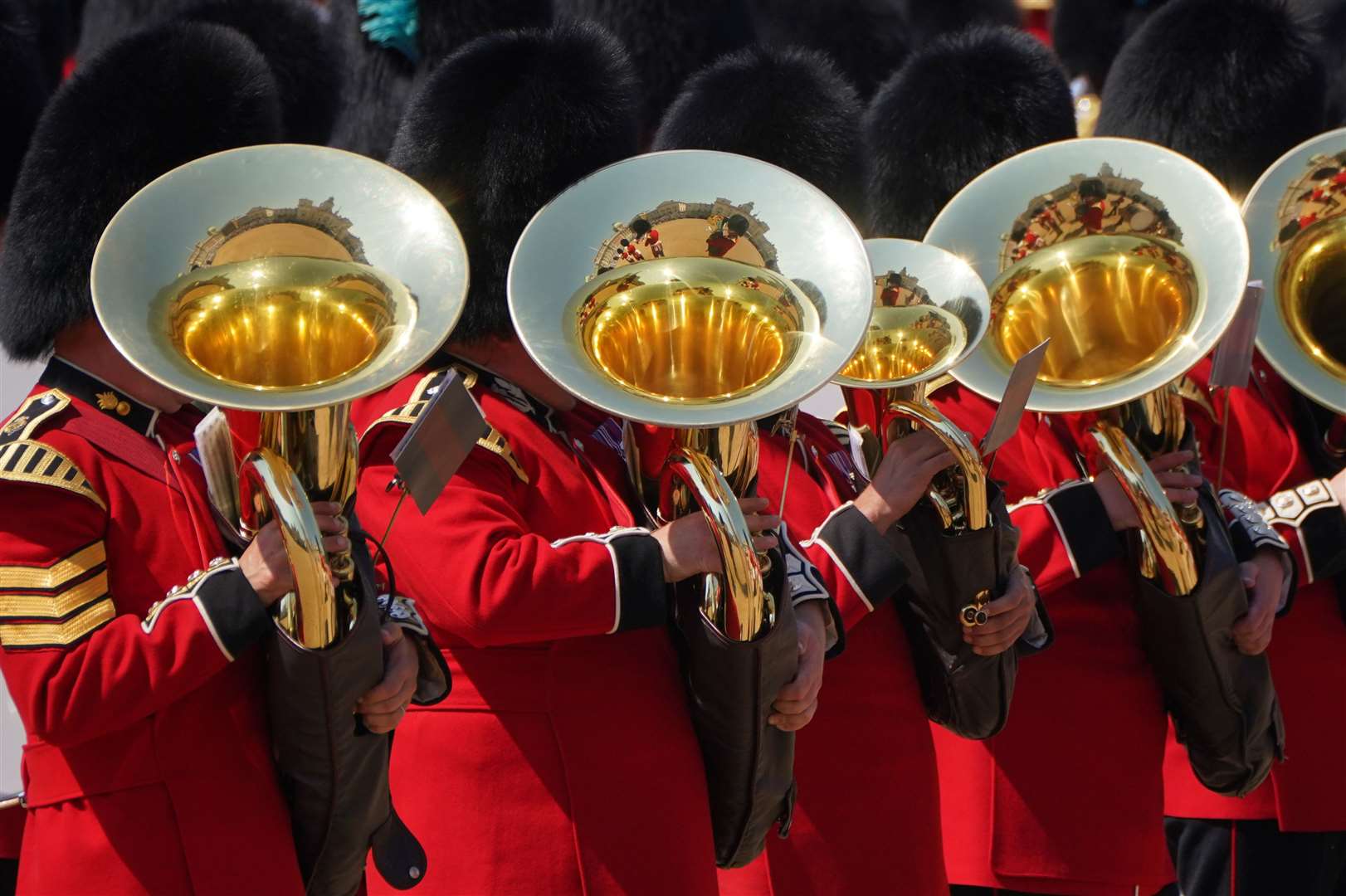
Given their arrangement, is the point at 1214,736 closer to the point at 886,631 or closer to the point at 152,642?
the point at 886,631

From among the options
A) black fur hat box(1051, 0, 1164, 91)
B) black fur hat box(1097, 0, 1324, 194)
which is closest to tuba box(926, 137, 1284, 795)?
black fur hat box(1097, 0, 1324, 194)

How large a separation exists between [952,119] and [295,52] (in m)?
1.54

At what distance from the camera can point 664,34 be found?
211 inches

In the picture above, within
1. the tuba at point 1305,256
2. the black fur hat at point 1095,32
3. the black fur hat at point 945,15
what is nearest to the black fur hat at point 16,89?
the tuba at point 1305,256

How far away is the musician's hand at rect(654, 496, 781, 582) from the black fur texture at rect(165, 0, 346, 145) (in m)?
1.90

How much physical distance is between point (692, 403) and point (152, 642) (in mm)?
842

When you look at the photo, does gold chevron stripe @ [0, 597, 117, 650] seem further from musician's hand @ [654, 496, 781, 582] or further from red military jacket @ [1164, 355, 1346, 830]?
red military jacket @ [1164, 355, 1346, 830]

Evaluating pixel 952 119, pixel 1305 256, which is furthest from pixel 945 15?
pixel 1305 256

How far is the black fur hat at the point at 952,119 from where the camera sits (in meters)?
4.34

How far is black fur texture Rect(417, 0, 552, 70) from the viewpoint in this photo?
4.62 meters

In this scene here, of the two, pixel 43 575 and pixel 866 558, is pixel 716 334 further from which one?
pixel 43 575

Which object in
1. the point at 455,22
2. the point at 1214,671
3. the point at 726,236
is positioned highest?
the point at 455,22

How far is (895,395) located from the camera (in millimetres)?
3391

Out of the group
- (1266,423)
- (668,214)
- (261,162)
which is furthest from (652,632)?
(1266,423)
